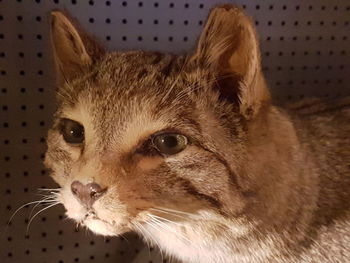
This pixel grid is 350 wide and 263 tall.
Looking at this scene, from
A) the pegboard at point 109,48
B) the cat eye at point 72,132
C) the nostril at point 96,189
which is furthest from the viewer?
the pegboard at point 109,48

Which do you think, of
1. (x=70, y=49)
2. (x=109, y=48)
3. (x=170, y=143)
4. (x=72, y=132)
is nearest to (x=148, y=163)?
(x=170, y=143)

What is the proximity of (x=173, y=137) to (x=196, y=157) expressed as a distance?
2.2 inches

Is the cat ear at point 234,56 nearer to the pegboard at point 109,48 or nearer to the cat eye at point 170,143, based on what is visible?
the cat eye at point 170,143

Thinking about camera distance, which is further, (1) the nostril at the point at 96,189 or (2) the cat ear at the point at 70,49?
(2) the cat ear at the point at 70,49

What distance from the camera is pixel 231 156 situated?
1001mm

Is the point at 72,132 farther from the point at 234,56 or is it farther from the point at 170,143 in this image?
the point at 234,56

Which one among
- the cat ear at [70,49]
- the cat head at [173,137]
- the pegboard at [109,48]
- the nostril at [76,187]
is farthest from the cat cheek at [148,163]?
the pegboard at [109,48]

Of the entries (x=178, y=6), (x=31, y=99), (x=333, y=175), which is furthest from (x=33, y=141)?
(x=333, y=175)

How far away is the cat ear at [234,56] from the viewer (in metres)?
0.94

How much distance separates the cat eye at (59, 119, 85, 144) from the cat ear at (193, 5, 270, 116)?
28 cm

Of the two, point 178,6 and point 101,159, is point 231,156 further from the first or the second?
point 178,6

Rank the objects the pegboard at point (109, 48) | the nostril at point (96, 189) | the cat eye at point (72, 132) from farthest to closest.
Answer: the pegboard at point (109, 48)
the cat eye at point (72, 132)
the nostril at point (96, 189)

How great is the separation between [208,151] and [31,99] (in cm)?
65

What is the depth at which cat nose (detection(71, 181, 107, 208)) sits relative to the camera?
93 cm
